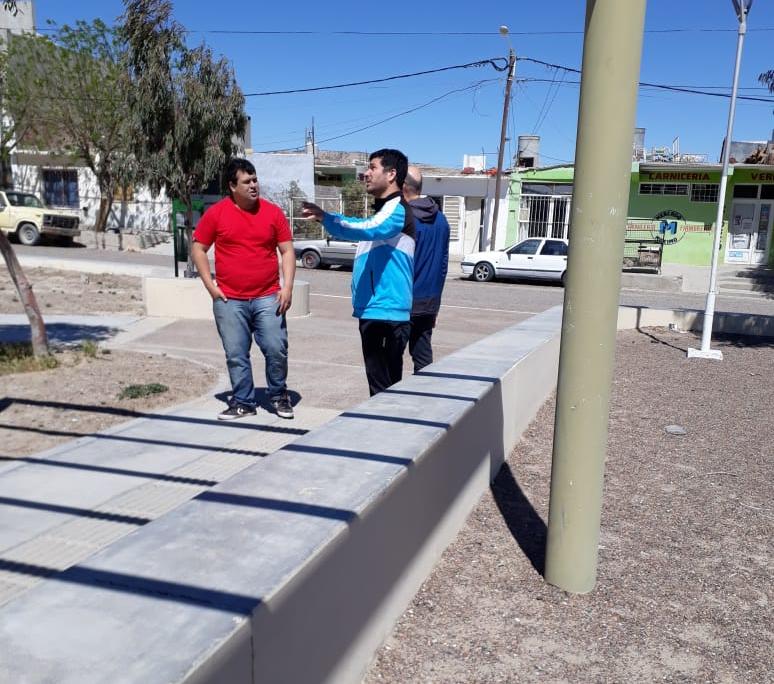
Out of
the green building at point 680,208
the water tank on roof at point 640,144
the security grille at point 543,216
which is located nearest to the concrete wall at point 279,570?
the green building at point 680,208

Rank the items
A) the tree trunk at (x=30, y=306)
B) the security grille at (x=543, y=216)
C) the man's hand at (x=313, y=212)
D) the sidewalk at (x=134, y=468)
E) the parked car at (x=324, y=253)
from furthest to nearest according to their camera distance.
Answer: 1. the security grille at (x=543, y=216)
2. the parked car at (x=324, y=253)
3. the tree trunk at (x=30, y=306)
4. the man's hand at (x=313, y=212)
5. the sidewalk at (x=134, y=468)

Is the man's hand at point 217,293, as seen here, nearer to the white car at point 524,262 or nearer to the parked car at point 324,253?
the white car at point 524,262

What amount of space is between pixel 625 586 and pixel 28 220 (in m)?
29.2

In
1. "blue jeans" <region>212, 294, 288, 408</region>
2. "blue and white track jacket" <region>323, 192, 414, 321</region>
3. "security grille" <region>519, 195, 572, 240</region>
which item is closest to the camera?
"blue and white track jacket" <region>323, 192, 414, 321</region>

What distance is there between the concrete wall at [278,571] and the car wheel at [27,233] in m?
28.2

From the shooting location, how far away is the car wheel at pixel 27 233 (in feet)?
91.9

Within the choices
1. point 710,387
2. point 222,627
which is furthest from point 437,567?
point 710,387

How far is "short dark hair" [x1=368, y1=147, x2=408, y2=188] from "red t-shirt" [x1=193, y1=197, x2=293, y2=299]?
1.36 m

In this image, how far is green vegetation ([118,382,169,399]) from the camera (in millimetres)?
6077

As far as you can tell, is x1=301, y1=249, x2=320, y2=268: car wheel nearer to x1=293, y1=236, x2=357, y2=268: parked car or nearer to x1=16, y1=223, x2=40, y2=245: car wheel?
x1=293, y1=236, x2=357, y2=268: parked car

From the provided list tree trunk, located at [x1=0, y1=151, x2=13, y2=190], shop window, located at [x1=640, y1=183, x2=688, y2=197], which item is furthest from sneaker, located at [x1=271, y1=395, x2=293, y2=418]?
tree trunk, located at [x1=0, y1=151, x2=13, y2=190]

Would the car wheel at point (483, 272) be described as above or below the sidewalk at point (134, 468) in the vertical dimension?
above

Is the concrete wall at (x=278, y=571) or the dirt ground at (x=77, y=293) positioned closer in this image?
the concrete wall at (x=278, y=571)

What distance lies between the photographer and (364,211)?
29438 millimetres
